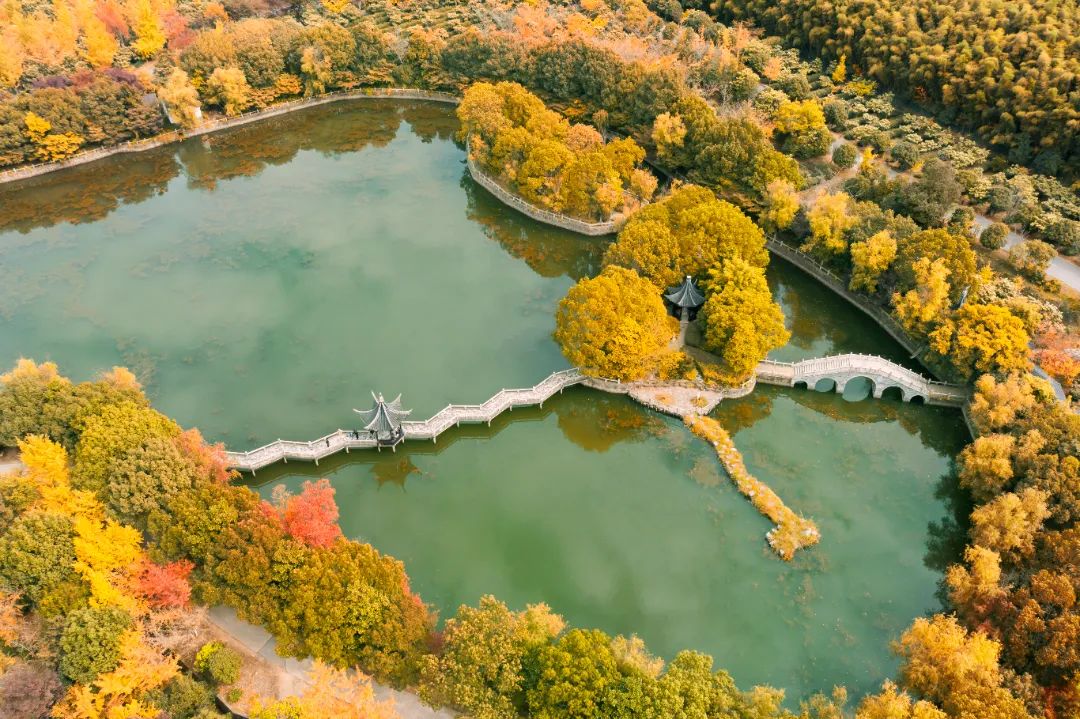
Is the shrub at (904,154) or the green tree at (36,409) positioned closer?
the green tree at (36,409)

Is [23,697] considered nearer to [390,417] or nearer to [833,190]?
[390,417]

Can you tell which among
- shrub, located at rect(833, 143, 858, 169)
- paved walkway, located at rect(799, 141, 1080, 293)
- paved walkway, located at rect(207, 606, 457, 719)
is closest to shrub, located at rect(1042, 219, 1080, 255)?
paved walkway, located at rect(799, 141, 1080, 293)

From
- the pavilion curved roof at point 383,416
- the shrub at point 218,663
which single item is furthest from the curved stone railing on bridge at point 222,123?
the shrub at point 218,663

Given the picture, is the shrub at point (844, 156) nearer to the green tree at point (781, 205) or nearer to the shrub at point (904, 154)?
the shrub at point (904, 154)

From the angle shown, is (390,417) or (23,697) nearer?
(23,697)

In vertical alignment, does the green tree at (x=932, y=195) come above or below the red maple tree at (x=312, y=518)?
above

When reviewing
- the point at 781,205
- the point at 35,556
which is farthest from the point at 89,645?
the point at 781,205

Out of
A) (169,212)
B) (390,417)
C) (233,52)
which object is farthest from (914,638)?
(233,52)
